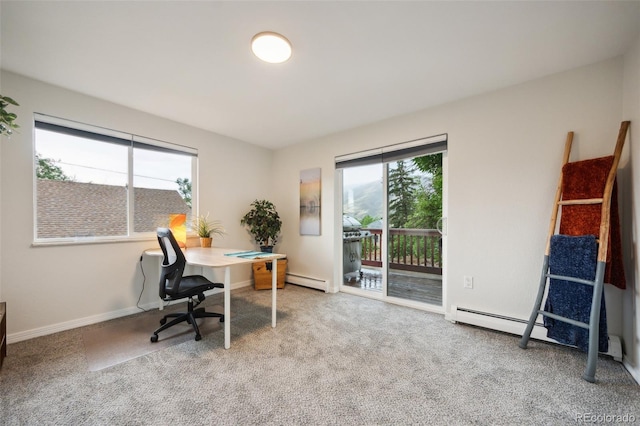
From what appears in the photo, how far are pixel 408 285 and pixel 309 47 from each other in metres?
3.19

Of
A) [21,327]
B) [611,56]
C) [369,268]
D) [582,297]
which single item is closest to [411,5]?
[611,56]

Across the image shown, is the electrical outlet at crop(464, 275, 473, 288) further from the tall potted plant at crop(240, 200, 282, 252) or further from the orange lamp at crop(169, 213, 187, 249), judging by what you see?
the orange lamp at crop(169, 213, 187, 249)

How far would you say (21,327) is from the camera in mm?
2240

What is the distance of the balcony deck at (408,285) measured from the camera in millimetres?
3271

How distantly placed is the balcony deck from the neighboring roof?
287 centimetres

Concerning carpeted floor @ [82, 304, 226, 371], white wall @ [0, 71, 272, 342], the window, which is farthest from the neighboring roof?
carpeted floor @ [82, 304, 226, 371]

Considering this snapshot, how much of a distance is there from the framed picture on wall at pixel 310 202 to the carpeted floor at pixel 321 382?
1.83 m

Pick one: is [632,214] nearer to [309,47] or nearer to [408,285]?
[408,285]

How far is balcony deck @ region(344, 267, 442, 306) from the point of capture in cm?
327

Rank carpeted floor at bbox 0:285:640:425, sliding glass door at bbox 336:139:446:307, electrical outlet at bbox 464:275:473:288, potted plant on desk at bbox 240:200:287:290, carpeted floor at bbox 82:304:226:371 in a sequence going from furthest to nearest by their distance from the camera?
Answer: potted plant on desk at bbox 240:200:287:290 → sliding glass door at bbox 336:139:446:307 → electrical outlet at bbox 464:275:473:288 → carpeted floor at bbox 82:304:226:371 → carpeted floor at bbox 0:285:640:425

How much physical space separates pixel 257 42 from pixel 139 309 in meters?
3.11

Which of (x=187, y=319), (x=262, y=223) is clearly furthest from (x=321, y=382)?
(x=262, y=223)

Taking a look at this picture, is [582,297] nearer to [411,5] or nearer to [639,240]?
[639,240]

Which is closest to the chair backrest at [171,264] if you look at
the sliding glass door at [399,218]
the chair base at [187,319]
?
the chair base at [187,319]
